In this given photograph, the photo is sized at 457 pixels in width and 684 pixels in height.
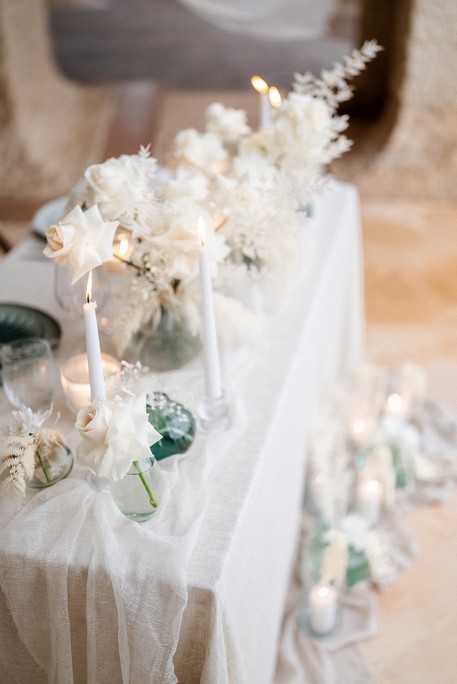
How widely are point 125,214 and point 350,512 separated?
3.46 ft

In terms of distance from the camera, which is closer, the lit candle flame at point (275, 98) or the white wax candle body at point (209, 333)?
the white wax candle body at point (209, 333)

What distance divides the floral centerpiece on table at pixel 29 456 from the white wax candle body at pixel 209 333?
218 mm

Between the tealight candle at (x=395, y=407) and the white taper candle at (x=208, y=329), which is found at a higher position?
the white taper candle at (x=208, y=329)

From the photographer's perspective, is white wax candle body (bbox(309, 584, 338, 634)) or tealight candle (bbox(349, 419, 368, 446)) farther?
tealight candle (bbox(349, 419, 368, 446))

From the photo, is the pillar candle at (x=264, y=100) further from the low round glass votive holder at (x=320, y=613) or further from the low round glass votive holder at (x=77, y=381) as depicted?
the low round glass votive holder at (x=320, y=613)

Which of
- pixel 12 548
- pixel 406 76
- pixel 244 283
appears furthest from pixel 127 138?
pixel 12 548

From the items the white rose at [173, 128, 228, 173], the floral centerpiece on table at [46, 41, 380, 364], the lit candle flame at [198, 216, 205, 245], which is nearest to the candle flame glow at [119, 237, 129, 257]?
the floral centerpiece on table at [46, 41, 380, 364]

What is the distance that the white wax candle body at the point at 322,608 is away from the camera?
1.43m

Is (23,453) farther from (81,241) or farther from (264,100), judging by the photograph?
(264,100)

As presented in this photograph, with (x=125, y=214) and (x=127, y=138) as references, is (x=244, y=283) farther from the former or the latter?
(x=127, y=138)

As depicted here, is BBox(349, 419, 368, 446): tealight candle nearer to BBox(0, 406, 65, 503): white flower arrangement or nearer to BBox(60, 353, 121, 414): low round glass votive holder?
BBox(60, 353, 121, 414): low round glass votive holder

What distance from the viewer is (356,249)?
6.56 feet

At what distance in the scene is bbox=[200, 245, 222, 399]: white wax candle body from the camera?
0.91m

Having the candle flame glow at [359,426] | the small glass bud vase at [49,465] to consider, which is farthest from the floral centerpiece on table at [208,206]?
the candle flame glow at [359,426]
